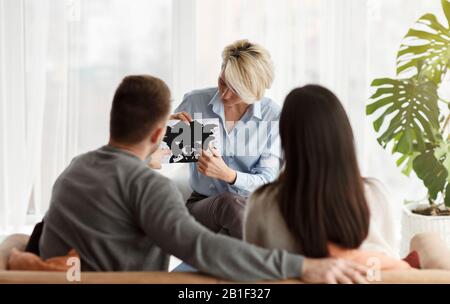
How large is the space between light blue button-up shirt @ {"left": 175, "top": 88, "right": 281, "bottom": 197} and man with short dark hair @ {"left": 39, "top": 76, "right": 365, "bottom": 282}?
115 centimetres

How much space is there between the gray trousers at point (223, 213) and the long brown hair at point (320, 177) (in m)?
0.98

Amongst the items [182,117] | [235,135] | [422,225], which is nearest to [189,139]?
[182,117]

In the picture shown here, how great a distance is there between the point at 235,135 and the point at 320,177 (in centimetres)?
133

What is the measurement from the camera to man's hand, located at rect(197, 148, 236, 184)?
2.67m

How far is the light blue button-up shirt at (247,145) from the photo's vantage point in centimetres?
282

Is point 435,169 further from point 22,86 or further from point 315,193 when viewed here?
point 22,86

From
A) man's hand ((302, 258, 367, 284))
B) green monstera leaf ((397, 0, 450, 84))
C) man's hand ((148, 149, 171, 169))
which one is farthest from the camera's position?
green monstera leaf ((397, 0, 450, 84))

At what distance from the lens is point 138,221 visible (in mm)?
1567

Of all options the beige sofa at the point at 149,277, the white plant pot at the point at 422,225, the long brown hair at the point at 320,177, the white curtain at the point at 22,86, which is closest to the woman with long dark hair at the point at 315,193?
the long brown hair at the point at 320,177

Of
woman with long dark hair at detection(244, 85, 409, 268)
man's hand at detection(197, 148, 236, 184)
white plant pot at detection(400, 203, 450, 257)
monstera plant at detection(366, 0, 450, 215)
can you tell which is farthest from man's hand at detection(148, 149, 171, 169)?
white plant pot at detection(400, 203, 450, 257)

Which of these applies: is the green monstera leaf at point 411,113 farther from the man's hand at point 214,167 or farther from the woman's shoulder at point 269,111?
the man's hand at point 214,167

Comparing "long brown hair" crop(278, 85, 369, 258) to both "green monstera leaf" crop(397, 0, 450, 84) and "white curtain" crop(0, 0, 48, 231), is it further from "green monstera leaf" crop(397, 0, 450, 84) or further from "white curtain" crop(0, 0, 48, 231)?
"white curtain" crop(0, 0, 48, 231)

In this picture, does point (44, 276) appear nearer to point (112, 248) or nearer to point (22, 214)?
point (112, 248)

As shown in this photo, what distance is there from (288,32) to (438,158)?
56.2 inches
